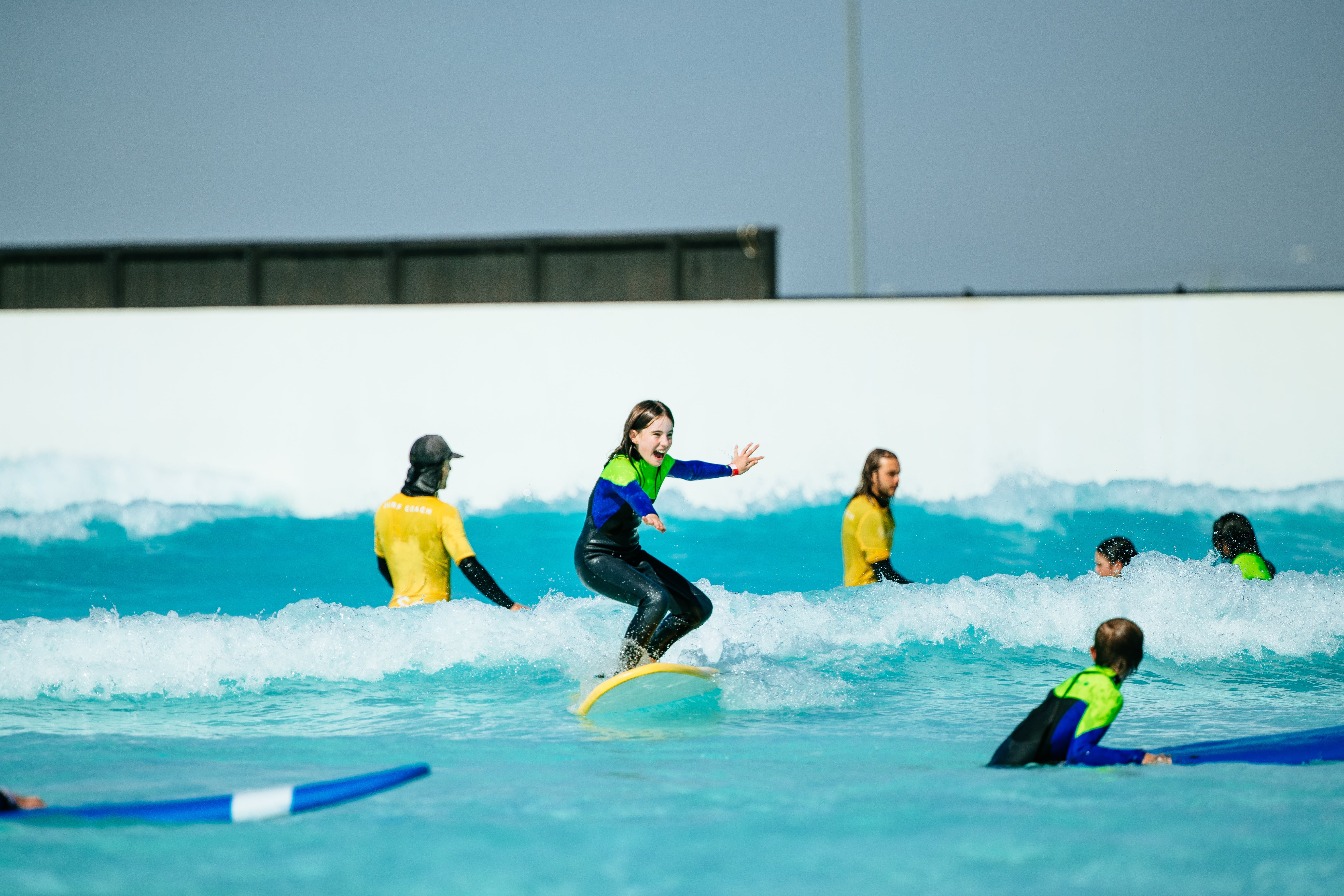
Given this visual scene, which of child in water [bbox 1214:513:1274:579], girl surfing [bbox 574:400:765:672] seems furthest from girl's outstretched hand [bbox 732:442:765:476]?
child in water [bbox 1214:513:1274:579]

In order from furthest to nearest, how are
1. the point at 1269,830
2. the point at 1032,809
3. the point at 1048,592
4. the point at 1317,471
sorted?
the point at 1317,471 < the point at 1048,592 < the point at 1032,809 < the point at 1269,830

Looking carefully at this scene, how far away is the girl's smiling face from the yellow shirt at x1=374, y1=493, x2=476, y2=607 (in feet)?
3.39

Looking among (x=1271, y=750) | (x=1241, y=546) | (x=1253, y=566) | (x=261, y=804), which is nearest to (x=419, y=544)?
(x=261, y=804)

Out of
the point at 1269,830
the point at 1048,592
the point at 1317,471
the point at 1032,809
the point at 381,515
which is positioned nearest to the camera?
the point at 1269,830

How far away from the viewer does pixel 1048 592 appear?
7.57m

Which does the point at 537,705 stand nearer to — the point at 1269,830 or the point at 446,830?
the point at 446,830

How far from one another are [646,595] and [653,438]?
70cm

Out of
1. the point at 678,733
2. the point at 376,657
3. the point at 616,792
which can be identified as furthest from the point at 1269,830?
the point at 376,657

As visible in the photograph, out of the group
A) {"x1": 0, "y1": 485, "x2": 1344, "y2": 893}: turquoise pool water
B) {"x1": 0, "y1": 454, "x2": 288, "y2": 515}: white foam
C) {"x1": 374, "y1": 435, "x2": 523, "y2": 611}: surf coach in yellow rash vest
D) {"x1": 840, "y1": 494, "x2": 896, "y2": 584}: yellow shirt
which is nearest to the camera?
{"x1": 0, "y1": 485, "x2": 1344, "y2": 893}: turquoise pool water

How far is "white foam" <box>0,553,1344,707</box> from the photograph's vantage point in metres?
6.33

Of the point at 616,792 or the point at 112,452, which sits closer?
the point at 616,792

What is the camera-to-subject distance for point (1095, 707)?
147 inches

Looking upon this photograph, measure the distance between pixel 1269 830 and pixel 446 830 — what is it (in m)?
2.47

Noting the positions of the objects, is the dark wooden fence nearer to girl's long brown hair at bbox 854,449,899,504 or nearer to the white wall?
the white wall
